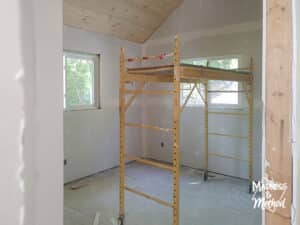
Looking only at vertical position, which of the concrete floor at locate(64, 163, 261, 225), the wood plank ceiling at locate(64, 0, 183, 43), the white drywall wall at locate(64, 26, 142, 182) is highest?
the wood plank ceiling at locate(64, 0, 183, 43)

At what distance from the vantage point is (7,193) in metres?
0.80

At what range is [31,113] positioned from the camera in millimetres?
948

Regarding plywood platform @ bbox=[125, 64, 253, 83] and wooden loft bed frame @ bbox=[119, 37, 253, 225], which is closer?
wooden loft bed frame @ bbox=[119, 37, 253, 225]

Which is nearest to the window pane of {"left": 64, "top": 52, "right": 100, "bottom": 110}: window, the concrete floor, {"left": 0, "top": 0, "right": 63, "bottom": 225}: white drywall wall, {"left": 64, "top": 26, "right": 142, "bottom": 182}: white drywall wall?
{"left": 64, "top": 52, "right": 100, "bottom": 110}: window

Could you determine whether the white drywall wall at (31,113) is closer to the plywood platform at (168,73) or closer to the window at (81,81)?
the plywood platform at (168,73)

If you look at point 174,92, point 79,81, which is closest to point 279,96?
point 174,92

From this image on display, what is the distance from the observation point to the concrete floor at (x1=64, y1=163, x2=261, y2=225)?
269cm

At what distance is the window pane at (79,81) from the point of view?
3.75 meters

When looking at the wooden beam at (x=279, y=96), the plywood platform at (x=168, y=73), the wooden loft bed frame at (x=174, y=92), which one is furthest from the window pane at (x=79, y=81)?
the wooden beam at (x=279, y=96)

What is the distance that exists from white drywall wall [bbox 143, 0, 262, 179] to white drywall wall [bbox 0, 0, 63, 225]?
3.16m

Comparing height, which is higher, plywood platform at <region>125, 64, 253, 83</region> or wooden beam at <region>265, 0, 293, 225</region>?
plywood platform at <region>125, 64, 253, 83</region>

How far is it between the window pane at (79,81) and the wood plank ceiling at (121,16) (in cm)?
50

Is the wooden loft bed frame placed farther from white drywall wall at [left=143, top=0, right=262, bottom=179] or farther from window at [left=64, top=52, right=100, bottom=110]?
window at [left=64, top=52, right=100, bottom=110]

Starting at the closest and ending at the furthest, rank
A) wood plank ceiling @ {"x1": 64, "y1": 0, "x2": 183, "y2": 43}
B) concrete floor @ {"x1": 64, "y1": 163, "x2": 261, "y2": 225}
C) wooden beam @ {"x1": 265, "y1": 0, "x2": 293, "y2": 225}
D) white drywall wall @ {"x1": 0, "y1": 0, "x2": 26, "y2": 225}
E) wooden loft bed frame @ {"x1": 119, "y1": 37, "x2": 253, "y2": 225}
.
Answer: white drywall wall @ {"x1": 0, "y1": 0, "x2": 26, "y2": 225} < wooden beam @ {"x1": 265, "y1": 0, "x2": 293, "y2": 225} < wooden loft bed frame @ {"x1": 119, "y1": 37, "x2": 253, "y2": 225} < concrete floor @ {"x1": 64, "y1": 163, "x2": 261, "y2": 225} < wood plank ceiling @ {"x1": 64, "y1": 0, "x2": 183, "y2": 43}
